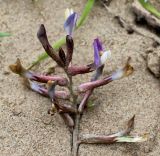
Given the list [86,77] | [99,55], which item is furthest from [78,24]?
[99,55]

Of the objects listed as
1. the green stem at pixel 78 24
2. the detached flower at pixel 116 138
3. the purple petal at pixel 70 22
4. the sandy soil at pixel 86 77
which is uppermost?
the purple petal at pixel 70 22

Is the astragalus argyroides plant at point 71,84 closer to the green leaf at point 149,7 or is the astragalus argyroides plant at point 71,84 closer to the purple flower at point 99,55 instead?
the purple flower at point 99,55

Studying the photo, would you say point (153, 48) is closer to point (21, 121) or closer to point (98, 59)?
point (98, 59)

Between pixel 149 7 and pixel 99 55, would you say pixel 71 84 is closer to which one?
pixel 99 55

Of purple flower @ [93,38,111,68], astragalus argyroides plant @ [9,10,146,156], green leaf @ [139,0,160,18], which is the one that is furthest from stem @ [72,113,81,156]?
green leaf @ [139,0,160,18]

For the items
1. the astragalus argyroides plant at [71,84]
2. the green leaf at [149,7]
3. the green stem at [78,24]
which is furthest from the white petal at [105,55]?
the green leaf at [149,7]

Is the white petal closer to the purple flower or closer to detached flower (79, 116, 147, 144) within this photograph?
the purple flower

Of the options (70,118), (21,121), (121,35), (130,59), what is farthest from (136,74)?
(21,121)
